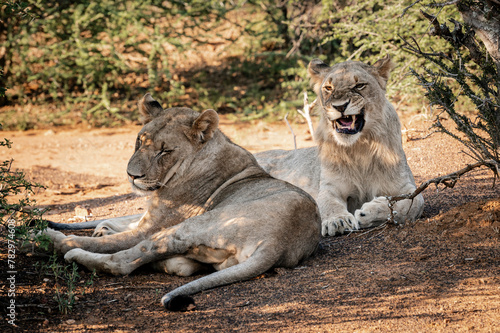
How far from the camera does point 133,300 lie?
3957 millimetres

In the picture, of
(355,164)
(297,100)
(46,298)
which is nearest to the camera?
(46,298)

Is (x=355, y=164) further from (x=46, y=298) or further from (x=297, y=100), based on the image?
(x=297, y=100)

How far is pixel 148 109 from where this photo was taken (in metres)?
5.32

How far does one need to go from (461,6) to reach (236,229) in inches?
103

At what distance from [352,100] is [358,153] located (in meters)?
0.64

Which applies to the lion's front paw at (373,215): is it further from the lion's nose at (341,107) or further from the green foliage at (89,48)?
the green foliage at (89,48)

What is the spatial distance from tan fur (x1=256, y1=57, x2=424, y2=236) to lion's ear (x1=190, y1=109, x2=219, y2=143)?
131 cm

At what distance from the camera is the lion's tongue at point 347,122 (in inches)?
233

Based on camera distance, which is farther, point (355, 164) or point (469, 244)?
point (355, 164)

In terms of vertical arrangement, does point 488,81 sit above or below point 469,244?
above

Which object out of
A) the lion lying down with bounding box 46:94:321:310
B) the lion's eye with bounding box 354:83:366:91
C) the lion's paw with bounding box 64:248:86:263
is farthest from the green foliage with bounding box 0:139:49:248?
the lion's eye with bounding box 354:83:366:91

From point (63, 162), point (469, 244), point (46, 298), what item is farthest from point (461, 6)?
point (63, 162)

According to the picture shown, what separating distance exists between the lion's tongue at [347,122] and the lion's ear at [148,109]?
1.83m

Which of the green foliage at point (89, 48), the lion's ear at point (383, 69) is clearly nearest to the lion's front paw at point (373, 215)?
the lion's ear at point (383, 69)
